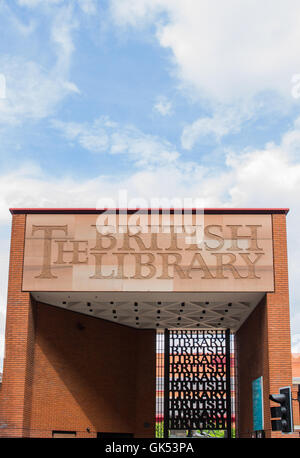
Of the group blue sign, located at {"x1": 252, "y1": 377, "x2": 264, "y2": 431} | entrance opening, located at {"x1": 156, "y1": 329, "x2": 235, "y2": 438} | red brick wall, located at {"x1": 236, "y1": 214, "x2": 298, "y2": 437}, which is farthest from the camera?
entrance opening, located at {"x1": 156, "y1": 329, "x2": 235, "y2": 438}

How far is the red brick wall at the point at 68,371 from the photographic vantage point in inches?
869

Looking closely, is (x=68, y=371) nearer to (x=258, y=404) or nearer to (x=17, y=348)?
(x=17, y=348)

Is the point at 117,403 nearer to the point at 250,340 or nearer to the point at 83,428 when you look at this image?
the point at 83,428

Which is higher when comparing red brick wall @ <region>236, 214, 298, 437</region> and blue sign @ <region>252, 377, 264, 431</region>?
red brick wall @ <region>236, 214, 298, 437</region>

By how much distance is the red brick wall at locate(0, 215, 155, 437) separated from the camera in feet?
72.4

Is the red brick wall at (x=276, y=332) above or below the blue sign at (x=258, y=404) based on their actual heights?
above

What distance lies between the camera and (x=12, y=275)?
2272cm

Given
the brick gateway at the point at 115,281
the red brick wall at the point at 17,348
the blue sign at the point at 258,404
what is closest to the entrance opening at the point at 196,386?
the blue sign at the point at 258,404

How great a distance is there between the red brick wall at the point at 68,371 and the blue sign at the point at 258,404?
6653 mm

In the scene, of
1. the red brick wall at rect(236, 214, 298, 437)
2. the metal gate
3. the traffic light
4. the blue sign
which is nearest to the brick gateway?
the red brick wall at rect(236, 214, 298, 437)

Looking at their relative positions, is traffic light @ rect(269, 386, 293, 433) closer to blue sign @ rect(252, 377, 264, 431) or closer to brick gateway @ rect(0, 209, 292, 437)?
brick gateway @ rect(0, 209, 292, 437)

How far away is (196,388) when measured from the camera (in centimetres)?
3072

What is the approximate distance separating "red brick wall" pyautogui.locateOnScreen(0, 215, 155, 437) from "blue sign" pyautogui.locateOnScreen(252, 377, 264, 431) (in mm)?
6653

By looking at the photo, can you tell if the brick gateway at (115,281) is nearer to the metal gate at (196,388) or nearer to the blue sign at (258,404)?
the blue sign at (258,404)
